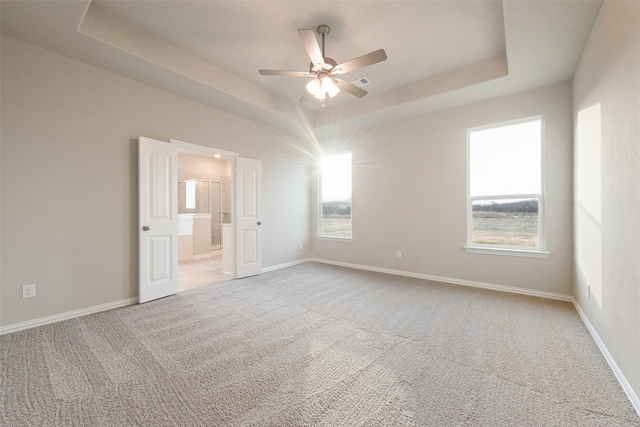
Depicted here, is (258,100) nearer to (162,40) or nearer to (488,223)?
(162,40)

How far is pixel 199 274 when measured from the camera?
16.0 feet

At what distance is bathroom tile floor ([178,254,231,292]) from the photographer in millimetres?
4238

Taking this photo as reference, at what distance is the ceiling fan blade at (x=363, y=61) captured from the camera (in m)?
2.40

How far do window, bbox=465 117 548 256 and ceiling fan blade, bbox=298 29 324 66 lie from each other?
2799 mm

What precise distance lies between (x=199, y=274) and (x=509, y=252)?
504 centimetres

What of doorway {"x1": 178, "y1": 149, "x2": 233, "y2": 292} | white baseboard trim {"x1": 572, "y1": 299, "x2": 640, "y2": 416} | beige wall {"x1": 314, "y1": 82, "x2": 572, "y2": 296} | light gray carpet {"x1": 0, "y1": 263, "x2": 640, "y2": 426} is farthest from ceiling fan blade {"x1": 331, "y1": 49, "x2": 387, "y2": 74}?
doorway {"x1": 178, "y1": 149, "x2": 233, "y2": 292}

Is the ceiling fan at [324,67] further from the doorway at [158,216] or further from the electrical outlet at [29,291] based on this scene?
the electrical outlet at [29,291]

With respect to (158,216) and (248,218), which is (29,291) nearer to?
(158,216)

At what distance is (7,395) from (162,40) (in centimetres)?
338

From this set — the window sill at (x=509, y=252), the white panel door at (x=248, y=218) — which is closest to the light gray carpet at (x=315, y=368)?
the window sill at (x=509, y=252)

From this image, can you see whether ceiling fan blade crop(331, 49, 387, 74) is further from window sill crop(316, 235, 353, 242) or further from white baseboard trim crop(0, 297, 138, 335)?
white baseboard trim crop(0, 297, 138, 335)

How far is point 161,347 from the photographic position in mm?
2236

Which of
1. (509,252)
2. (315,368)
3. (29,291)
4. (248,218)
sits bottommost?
(315,368)

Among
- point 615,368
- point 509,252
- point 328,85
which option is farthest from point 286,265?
point 615,368
